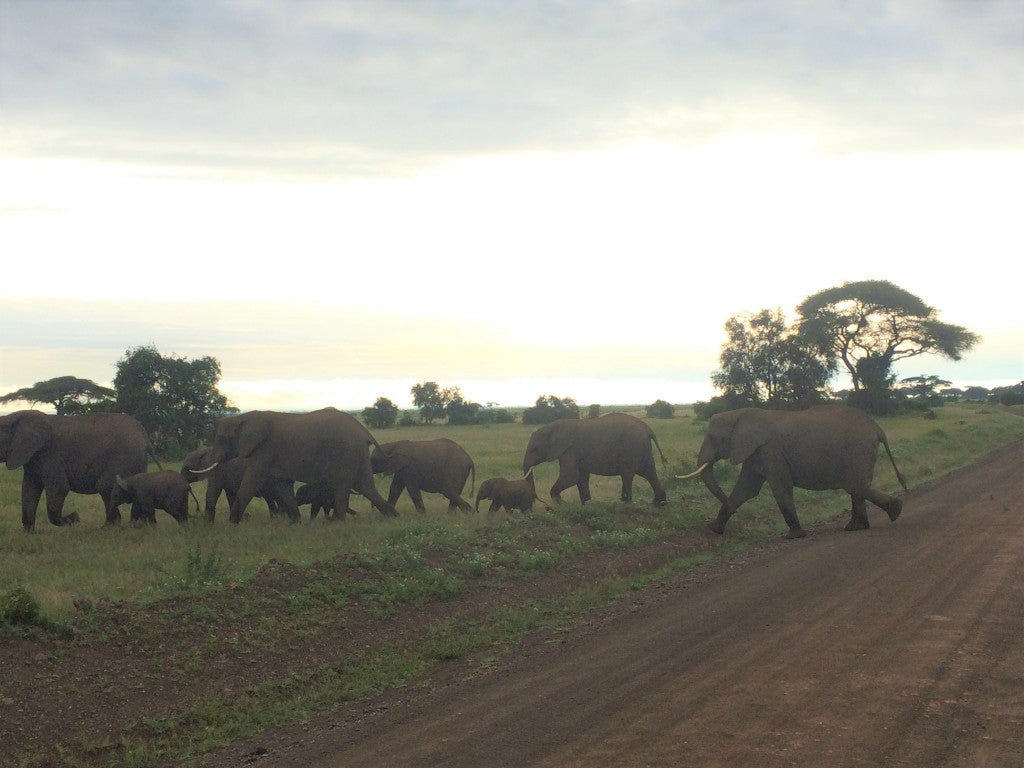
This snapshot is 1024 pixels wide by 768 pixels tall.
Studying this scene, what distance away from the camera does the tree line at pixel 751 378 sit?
41.5 meters

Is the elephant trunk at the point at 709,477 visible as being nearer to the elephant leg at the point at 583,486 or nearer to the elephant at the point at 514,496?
the elephant leg at the point at 583,486

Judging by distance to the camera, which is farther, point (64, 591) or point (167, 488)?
point (167, 488)

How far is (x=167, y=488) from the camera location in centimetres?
1925

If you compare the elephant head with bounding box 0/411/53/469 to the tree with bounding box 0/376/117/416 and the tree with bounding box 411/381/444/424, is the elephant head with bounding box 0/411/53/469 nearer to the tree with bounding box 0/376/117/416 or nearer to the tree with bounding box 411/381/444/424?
the tree with bounding box 0/376/117/416

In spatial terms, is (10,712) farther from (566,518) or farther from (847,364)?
(847,364)

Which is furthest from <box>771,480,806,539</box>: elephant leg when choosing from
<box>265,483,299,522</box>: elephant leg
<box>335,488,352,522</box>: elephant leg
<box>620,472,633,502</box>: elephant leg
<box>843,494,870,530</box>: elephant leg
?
<box>265,483,299,522</box>: elephant leg

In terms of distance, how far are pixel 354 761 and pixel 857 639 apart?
5.08 metres

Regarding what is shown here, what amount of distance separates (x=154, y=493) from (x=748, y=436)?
452 inches

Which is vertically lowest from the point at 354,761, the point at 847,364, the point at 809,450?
the point at 354,761

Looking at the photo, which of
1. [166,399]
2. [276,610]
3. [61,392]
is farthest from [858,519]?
[61,392]

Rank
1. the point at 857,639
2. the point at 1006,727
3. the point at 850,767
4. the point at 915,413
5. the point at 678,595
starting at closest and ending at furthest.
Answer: the point at 850,767, the point at 1006,727, the point at 857,639, the point at 678,595, the point at 915,413

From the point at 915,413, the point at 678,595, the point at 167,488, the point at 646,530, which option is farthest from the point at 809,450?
the point at 915,413

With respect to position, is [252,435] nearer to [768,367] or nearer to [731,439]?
[731,439]

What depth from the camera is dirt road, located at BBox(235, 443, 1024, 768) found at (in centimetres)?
703
